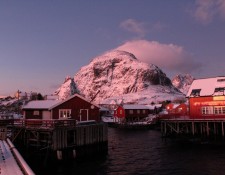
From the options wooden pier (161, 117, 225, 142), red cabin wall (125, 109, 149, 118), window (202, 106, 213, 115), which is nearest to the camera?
wooden pier (161, 117, 225, 142)

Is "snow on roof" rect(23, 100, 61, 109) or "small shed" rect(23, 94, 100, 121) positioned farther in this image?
"snow on roof" rect(23, 100, 61, 109)

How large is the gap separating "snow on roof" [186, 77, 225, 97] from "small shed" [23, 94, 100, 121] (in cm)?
2178

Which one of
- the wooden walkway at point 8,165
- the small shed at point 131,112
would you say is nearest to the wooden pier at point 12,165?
the wooden walkway at point 8,165

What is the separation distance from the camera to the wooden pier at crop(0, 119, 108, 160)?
35438 millimetres

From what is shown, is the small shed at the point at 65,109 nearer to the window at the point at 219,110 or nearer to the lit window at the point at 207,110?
the lit window at the point at 207,110

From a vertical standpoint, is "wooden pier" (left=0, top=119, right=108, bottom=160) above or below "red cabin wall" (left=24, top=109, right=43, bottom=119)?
below

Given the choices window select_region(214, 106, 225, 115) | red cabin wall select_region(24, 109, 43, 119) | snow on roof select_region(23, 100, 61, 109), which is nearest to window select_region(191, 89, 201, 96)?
window select_region(214, 106, 225, 115)

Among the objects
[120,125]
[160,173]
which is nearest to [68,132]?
[160,173]

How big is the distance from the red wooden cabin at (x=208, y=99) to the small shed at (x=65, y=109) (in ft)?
66.2

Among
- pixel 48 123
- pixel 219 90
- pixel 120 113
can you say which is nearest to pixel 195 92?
pixel 219 90

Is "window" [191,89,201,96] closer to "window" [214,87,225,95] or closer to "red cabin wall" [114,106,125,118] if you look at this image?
"window" [214,87,225,95]

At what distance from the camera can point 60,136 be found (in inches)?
1400

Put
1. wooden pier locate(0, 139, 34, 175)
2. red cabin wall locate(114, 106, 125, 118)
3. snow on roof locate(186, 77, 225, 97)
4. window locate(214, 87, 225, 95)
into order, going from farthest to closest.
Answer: red cabin wall locate(114, 106, 125, 118) < snow on roof locate(186, 77, 225, 97) < window locate(214, 87, 225, 95) < wooden pier locate(0, 139, 34, 175)

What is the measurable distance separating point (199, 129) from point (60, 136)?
31.5 meters
